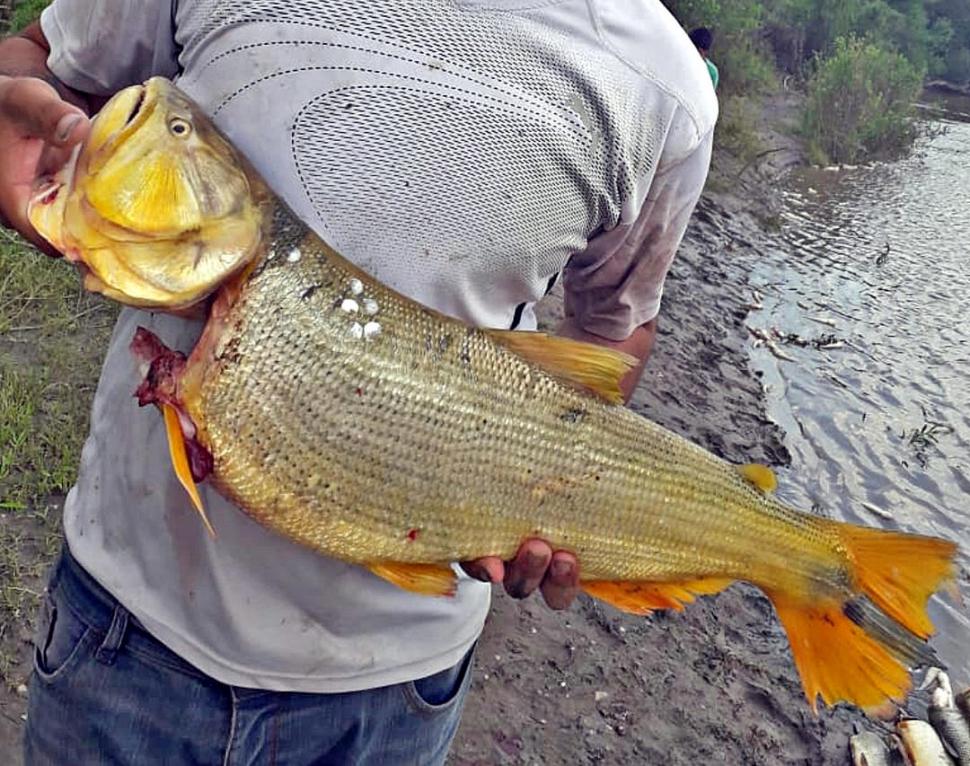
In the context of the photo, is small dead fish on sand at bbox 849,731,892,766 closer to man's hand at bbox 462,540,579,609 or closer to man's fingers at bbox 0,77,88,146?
man's hand at bbox 462,540,579,609

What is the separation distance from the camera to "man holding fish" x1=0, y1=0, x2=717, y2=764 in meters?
1.69

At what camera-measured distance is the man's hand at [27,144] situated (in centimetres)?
155

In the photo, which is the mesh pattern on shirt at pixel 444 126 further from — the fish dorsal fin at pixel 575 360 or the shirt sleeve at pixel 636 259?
the shirt sleeve at pixel 636 259

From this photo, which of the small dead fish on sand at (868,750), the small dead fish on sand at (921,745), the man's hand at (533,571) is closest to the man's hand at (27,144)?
the man's hand at (533,571)

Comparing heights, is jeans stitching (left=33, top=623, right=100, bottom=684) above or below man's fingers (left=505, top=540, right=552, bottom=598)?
below

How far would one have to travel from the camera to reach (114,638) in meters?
1.75

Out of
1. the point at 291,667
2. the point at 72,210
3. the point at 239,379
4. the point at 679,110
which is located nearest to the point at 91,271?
the point at 72,210

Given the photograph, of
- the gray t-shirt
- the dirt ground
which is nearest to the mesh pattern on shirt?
the gray t-shirt

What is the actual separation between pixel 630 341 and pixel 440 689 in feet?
3.19

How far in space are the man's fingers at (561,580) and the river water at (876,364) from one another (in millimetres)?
5594

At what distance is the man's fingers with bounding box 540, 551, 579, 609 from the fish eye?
1.04 m

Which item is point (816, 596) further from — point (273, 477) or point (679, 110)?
point (273, 477)

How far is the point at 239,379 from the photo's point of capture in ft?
5.20

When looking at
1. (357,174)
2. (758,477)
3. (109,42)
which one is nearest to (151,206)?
(357,174)
